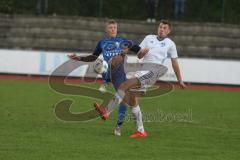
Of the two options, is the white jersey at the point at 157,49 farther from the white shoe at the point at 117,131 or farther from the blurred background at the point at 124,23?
the blurred background at the point at 124,23

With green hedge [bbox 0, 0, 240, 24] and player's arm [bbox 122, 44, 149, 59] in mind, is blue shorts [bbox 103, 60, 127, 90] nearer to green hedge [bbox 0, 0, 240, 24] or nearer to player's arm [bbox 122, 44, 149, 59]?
player's arm [bbox 122, 44, 149, 59]

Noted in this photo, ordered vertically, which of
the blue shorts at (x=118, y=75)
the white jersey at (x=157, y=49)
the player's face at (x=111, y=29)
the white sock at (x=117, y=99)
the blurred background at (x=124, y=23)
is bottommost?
the blurred background at (x=124, y=23)

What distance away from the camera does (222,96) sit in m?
24.6

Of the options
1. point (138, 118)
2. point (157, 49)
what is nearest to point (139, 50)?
point (157, 49)

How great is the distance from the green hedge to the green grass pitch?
13.7 metres

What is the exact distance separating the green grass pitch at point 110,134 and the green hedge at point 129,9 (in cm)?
1369

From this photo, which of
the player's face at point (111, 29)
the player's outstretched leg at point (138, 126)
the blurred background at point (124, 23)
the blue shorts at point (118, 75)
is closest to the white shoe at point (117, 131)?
the player's outstretched leg at point (138, 126)

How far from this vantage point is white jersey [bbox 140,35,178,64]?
13.3m

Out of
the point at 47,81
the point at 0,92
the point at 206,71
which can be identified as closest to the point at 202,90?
the point at 206,71

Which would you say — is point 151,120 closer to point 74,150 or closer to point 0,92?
point 74,150

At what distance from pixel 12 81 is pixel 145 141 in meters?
15.9

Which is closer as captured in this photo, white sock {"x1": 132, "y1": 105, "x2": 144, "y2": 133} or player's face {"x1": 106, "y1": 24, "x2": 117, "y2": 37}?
white sock {"x1": 132, "y1": 105, "x2": 144, "y2": 133}

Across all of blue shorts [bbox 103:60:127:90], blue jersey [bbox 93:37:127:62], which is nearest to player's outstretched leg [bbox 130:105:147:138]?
blue shorts [bbox 103:60:127:90]

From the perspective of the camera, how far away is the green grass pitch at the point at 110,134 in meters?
10.5
